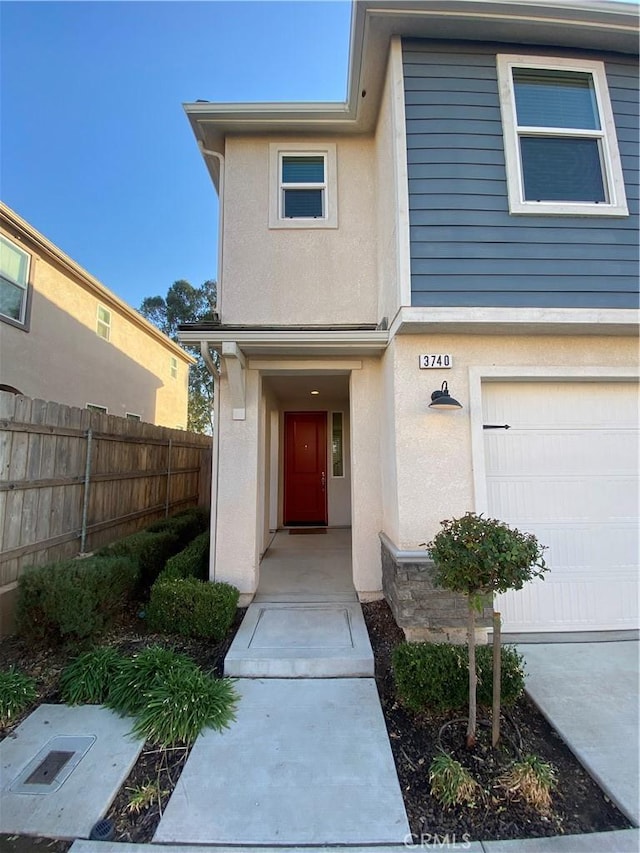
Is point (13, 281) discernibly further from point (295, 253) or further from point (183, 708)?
point (183, 708)

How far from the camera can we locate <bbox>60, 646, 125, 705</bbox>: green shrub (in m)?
2.78

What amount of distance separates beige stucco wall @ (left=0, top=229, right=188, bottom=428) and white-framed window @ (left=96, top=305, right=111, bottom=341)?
0.40 feet

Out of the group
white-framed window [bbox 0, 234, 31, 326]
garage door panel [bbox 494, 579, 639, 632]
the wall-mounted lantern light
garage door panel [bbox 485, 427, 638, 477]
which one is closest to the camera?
the wall-mounted lantern light

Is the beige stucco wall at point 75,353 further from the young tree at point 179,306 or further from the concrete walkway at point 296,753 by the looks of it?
the young tree at point 179,306

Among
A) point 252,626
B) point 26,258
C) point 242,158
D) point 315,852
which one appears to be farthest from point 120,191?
point 315,852

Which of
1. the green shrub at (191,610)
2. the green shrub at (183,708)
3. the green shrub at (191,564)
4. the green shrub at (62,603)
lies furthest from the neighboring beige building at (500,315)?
the green shrub at (183,708)

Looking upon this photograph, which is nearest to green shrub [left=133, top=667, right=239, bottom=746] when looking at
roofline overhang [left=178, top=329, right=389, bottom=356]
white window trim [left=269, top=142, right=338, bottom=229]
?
roofline overhang [left=178, top=329, right=389, bottom=356]

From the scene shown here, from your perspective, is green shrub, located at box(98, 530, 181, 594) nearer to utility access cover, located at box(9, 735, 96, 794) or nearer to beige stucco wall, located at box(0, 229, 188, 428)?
utility access cover, located at box(9, 735, 96, 794)

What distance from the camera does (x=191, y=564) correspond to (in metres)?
4.28

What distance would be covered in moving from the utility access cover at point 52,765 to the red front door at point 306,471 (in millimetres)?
5581

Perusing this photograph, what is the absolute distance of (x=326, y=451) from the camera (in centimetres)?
789

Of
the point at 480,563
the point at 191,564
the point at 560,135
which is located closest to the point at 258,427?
the point at 191,564

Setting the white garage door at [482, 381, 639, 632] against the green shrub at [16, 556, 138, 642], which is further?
the white garage door at [482, 381, 639, 632]

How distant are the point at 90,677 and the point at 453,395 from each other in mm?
3935
